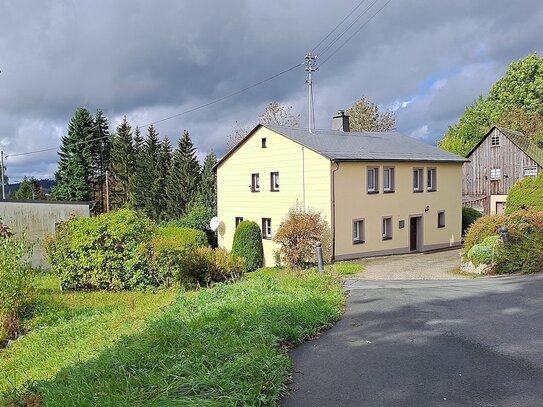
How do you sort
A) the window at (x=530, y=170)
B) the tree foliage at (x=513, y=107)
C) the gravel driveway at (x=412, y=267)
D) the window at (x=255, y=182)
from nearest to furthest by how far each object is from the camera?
1. the gravel driveway at (x=412, y=267)
2. the window at (x=255, y=182)
3. the window at (x=530, y=170)
4. the tree foliage at (x=513, y=107)

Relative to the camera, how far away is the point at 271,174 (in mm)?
27469

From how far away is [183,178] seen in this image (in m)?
45.3

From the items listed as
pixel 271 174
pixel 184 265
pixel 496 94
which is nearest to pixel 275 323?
pixel 184 265

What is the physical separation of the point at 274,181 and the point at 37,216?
40.4 feet

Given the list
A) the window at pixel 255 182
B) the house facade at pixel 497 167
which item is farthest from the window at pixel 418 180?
the house facade at pixel 497 167

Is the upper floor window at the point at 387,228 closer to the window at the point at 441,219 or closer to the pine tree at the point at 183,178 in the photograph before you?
the window at the point at 441,219

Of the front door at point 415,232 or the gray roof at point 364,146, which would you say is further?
the front door at point 415,232

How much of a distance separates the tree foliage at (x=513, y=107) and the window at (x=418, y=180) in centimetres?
2683

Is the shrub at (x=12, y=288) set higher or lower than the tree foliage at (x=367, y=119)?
lower

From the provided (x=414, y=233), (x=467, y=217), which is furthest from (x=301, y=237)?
(x=467, y=217)

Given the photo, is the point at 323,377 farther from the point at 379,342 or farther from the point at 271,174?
the point at 271,174

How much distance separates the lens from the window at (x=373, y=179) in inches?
991

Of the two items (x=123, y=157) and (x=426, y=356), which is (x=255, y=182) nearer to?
(x=426, y=356)

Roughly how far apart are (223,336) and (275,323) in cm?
97
